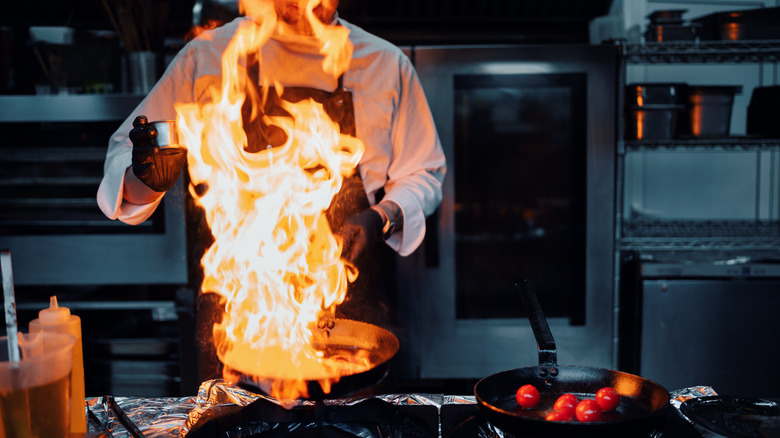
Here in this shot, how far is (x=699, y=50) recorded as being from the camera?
2.29 meters

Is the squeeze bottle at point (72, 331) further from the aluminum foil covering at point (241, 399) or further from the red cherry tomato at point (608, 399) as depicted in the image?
the red cherry tomato at point (608, 399)

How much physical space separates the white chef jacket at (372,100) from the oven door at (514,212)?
0.41 metres

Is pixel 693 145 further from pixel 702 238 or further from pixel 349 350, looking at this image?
pixel 349 350

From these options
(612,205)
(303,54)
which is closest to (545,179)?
(612,205)

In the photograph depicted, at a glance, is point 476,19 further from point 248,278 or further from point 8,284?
point 8,284

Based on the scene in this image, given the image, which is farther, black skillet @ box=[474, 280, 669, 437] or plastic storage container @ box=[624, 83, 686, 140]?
plastic storage container @ box=[624, 83, 686, 140]

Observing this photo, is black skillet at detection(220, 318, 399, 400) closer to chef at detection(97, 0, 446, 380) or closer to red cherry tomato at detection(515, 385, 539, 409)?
red cherry tomato at detection(515, 385, 539, 409)

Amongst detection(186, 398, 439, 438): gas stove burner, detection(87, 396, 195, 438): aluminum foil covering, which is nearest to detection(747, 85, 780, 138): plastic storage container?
detection(186, 398, 439, 438): gas stove burner

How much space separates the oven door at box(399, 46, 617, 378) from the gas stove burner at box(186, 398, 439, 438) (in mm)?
1264

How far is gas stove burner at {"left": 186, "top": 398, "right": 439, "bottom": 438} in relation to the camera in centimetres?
96

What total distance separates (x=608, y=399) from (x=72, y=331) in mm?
818

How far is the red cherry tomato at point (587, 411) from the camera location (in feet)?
2.84

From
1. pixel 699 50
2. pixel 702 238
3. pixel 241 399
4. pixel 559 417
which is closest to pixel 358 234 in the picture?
pixel 241 399

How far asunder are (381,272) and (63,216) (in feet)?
4.08
